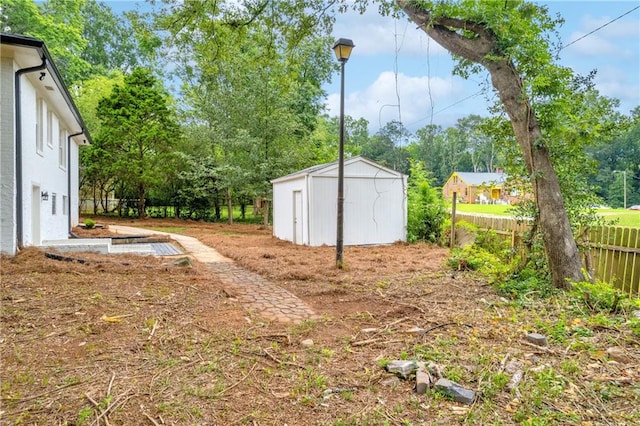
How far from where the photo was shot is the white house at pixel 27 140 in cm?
629

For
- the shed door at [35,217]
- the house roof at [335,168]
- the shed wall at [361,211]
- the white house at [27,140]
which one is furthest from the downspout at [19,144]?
the shed wall at [361,211]

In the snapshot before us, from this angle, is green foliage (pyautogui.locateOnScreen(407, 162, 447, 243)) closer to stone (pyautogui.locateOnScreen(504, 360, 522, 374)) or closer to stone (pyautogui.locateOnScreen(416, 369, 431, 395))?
stone (pyautogui.locateOnScreen(504, 360, 522, 374))

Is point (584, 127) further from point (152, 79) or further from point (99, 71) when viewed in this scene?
point (99, 71)

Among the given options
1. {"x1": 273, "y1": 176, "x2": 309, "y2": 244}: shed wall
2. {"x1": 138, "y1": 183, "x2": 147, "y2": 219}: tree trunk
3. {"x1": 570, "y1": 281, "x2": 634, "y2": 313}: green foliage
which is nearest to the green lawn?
{"x1": 570, "y1": 281, "x2": 634, "y2": 313}: green foliage

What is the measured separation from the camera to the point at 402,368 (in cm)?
286

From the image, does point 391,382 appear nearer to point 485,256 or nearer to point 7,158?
point 485,256

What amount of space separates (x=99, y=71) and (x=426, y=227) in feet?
92.2

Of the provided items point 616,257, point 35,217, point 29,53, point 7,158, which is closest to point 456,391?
point 616,257

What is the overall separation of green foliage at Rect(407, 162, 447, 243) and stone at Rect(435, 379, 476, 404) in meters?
9.77

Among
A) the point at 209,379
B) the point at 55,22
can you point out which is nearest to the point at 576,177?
the point at 209,379

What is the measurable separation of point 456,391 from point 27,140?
332 inches

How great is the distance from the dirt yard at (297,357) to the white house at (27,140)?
1556mm

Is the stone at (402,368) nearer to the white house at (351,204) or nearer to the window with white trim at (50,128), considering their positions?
the white house at (351,204)

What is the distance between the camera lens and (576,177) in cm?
518
